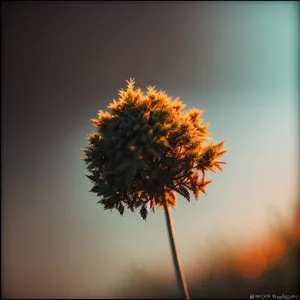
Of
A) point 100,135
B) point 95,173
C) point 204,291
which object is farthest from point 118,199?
Result: point 204,291

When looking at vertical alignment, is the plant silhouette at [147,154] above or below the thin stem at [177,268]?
above

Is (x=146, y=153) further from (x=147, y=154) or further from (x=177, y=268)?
(x=177, y=268)

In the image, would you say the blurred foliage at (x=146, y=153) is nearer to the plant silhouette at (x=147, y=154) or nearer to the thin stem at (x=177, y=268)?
the plant silhouette at (x=147, y=154)

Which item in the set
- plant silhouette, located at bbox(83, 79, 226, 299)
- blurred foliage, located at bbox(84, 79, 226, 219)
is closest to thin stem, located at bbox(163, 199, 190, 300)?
plant silhouette, located at bbox(83, 79, 226, 299)

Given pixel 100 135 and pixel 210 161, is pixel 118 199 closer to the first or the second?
pixel 100 135

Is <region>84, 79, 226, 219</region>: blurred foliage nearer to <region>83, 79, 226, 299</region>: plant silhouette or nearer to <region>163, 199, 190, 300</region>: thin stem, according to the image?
<region>83, 79, 226, 299</region>: plant silhouette

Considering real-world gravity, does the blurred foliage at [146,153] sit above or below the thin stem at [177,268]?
above

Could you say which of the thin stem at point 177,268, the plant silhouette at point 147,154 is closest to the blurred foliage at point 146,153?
the plant silhouette at point 147,154
